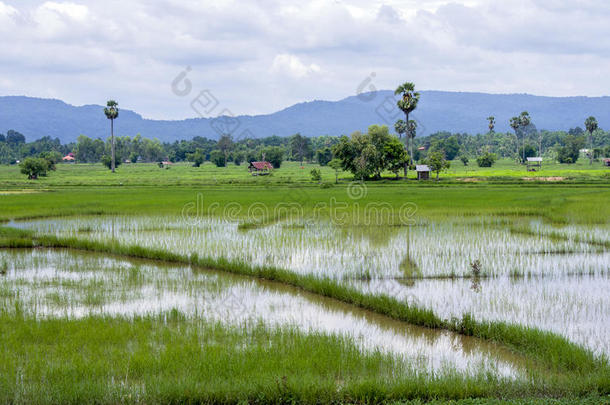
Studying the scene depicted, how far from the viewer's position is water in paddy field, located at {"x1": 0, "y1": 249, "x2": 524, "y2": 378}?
7.38 m

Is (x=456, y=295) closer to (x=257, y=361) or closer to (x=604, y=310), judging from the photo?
(x=604, y=310)

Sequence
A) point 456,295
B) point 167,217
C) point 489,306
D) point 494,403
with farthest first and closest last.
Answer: point 167,217 → point 456,295 → point 489,306 → point 494,403

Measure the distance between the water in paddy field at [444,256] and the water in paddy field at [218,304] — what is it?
45.0 inches

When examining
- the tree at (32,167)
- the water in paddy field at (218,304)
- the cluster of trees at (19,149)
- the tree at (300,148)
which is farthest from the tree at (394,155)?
the cluster of trees at (19,149)

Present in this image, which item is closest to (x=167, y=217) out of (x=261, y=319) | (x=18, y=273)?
(x=18, y=273)

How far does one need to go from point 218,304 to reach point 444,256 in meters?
6.34

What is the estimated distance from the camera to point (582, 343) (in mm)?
7438

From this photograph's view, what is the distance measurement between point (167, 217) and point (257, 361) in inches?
623

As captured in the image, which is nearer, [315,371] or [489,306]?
[315,371]

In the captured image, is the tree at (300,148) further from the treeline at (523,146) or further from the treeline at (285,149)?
the treeline at (523,146)

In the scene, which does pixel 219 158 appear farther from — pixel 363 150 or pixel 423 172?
pixel 423 172

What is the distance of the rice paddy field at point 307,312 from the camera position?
600cm

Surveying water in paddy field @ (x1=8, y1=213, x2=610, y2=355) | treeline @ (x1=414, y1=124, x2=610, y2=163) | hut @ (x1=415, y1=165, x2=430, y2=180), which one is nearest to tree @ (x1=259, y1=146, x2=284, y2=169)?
treeline @ (x1=414, y1=124, x2=610, y2=163)

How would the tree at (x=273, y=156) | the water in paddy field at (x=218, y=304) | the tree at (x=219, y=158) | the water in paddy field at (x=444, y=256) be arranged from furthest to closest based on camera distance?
the tree at (x=219, y=158) → the tree at (x=273, y=156) → the water in paddy field at (x=444, y=256) → the water in paddy field at (x=218, y=304)
